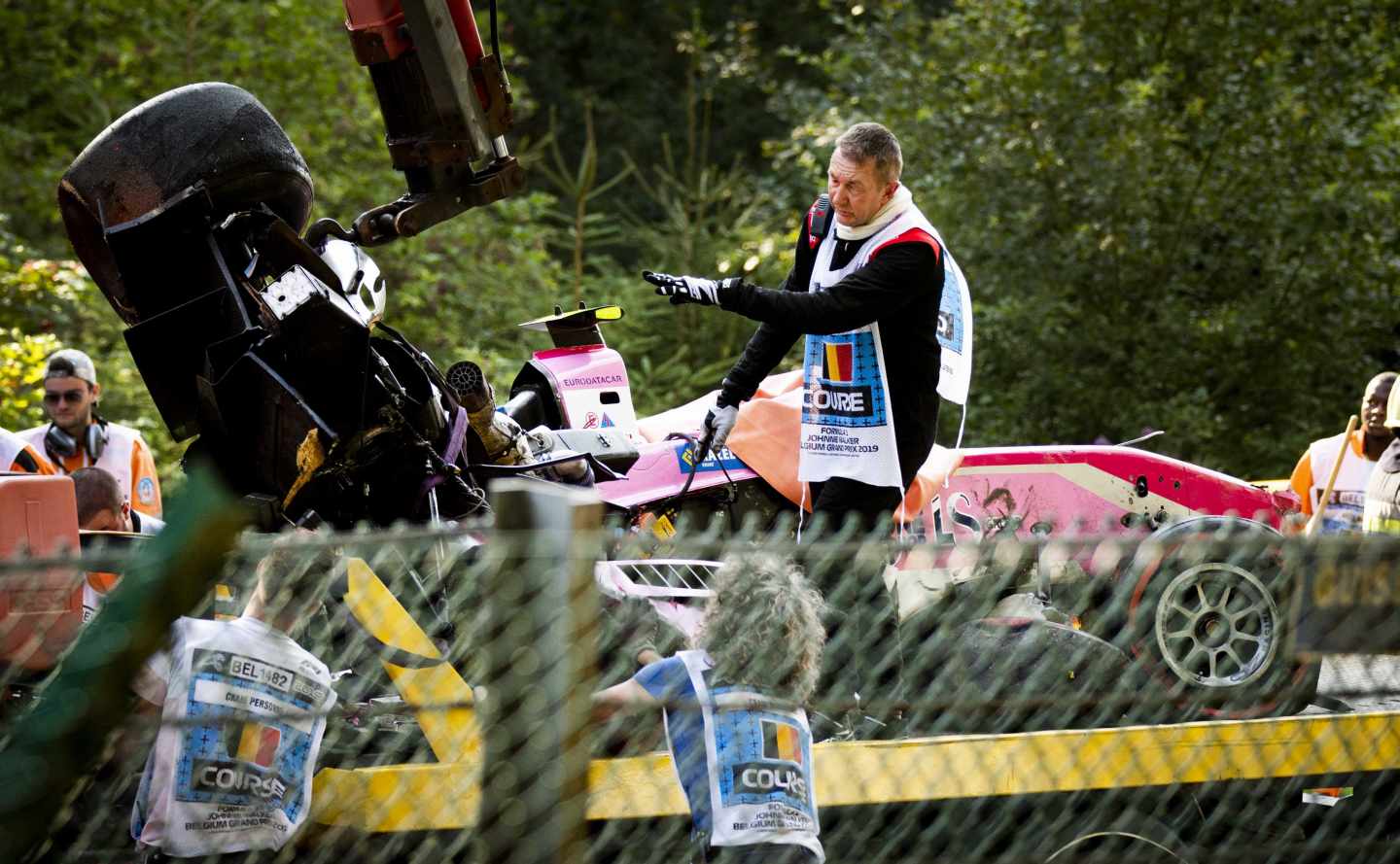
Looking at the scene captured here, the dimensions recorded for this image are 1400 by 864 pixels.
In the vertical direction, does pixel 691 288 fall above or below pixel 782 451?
above

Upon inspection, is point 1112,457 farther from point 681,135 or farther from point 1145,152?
point 681,135

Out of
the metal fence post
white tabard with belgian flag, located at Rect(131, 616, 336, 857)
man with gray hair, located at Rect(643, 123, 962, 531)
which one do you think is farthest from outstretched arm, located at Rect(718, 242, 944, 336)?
the metal fence post

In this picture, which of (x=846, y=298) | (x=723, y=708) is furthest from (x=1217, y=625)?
(x=723, y=708)

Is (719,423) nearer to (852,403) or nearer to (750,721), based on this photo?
(852,403)

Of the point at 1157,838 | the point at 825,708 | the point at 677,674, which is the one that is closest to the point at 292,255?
the point at 677,674

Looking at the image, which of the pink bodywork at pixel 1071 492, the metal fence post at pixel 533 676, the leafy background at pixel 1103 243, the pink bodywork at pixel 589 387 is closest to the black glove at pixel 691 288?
the pink bodywork at pixel 589 387

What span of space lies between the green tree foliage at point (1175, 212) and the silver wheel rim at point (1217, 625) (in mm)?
7433

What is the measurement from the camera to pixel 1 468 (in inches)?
260

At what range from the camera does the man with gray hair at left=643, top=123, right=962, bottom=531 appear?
4.95 m

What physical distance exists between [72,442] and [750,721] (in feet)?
17.6

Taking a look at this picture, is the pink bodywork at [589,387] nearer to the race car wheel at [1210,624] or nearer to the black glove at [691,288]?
the black glove at [691,288]

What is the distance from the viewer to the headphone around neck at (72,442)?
771 centimetres

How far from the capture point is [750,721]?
3363 mm

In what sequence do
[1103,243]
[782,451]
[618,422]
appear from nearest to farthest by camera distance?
[782,451] → [618,422] → [1103,243]
